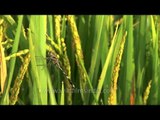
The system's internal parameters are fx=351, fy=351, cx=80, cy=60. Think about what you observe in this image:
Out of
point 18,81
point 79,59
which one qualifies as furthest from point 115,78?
point 18,81

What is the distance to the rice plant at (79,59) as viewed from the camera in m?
0.69

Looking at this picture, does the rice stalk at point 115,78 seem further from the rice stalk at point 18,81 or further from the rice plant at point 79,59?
the rice stalk at point 18,81

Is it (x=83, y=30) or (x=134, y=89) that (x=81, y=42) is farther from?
(x=134, y=89)

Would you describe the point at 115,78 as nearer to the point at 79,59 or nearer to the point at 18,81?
the point at 79,59

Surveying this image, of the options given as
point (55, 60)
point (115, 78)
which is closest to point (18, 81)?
point (55, 60)

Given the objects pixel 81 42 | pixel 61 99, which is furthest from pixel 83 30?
pixel 61 99

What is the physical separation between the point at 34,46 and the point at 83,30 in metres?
0.11

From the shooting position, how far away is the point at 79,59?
0.71m

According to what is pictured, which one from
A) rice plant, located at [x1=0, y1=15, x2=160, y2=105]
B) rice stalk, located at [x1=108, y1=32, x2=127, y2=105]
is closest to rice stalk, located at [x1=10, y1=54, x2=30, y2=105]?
rice plant, located at [x1=0, y1=15, x2=160, y2=105]

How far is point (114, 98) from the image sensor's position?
2.33 feet

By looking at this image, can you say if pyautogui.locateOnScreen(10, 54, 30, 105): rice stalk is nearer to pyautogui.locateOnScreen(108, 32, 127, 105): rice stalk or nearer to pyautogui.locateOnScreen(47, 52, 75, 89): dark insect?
pyautogui.locateOnScreen(47, 52, 75, 89): dark insect

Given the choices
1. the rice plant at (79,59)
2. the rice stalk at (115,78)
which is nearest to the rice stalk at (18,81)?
the rice plant at (79,59)

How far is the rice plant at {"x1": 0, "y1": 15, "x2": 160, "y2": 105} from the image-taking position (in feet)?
2.26

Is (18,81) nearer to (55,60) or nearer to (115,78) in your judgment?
(55,60)
